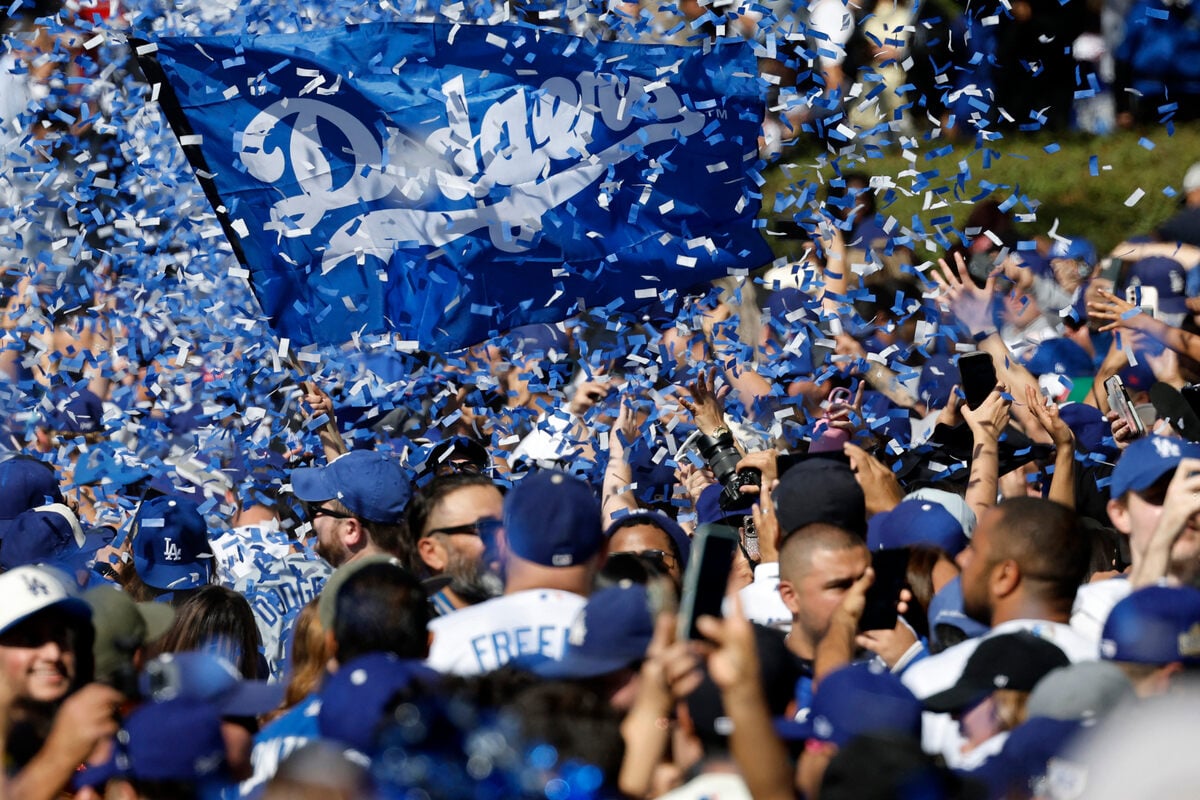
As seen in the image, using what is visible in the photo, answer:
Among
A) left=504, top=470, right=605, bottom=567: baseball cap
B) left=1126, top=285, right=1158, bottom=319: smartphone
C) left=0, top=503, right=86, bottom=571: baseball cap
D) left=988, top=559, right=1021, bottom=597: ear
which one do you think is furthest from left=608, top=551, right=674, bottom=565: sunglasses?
left=1126, top=285, right=1158, bottom=319: smartphone

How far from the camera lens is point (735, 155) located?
7008mm

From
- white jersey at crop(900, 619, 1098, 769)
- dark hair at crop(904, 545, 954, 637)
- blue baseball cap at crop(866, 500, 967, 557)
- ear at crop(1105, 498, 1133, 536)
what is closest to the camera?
white jersey at crop(900, 619, 1098, 769)

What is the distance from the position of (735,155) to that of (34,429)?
3465 mm

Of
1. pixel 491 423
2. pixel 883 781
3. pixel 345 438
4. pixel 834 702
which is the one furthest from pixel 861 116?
pixel 883 781

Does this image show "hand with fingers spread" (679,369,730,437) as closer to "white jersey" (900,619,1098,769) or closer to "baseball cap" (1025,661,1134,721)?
"white jersey" (900,619,1098,769)

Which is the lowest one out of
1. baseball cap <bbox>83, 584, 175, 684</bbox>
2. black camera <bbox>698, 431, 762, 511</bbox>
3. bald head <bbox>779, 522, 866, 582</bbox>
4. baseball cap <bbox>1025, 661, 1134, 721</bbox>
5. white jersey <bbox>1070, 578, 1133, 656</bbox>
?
black camera <bbox>698, 431, 762, 511</bbox>

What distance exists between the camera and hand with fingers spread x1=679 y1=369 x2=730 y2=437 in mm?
6508

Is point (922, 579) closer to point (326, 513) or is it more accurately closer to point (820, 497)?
point (820, 497)

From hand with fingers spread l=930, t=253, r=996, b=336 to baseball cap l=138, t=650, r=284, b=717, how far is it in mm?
3310

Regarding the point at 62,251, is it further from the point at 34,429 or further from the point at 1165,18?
the point at 1165,18

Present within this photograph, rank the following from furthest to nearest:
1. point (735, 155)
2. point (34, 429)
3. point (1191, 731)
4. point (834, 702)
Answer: point (34, 429), point (735, 155), point (834, 702), point (1191, 731)

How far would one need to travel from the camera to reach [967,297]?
21.2 feet

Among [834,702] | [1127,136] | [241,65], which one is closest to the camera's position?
[834,702]

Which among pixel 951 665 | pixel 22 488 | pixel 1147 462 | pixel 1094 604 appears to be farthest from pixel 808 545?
pixel 22 488
